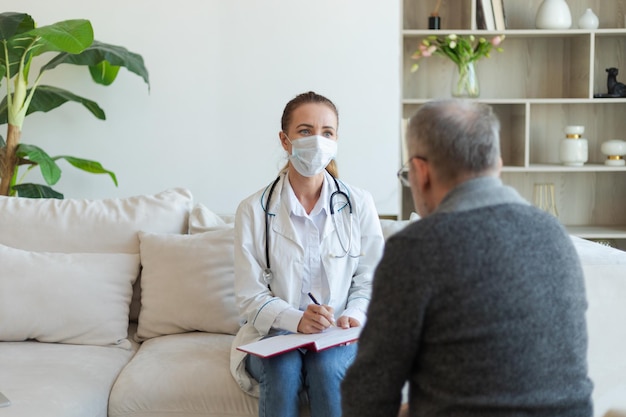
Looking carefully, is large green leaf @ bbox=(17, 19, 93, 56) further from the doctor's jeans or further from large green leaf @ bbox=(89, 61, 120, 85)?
the doctor's jeans

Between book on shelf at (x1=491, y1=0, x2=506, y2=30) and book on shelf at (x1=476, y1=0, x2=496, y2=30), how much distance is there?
14mm

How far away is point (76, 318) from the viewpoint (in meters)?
2.53

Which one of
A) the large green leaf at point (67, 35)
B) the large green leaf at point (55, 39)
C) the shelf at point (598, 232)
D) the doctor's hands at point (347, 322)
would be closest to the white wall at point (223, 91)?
the large green leaf at point (55, 39)

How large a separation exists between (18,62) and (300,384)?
1906mm

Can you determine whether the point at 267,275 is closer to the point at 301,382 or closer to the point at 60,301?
the point at 301,382

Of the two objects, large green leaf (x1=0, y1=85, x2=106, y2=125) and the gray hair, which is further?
large green leaf (x1=0, y1=85, x2=106, y2=125)

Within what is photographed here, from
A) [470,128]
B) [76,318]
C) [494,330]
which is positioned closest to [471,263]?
[494,330]

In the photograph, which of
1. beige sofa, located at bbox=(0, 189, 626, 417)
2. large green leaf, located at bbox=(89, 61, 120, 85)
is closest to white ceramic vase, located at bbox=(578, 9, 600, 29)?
beige sofa, located at bbox=(0, 189, 626, 417)

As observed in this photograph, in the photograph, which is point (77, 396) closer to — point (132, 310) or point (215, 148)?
point (132, 310)

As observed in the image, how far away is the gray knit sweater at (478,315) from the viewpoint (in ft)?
Answer: 3.81

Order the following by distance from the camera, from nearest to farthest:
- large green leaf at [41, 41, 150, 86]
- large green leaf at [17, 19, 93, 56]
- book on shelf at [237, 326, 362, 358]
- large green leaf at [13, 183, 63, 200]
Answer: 1. book on shelf at [237, 326, 362, 358]
2. large green leaf at [17, 19, 93, 56]
3. large green leaf at [41, 41, 150, 86]
4. large green leaf at [13, 183, 63, 200]

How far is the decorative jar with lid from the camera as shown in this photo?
4074mm

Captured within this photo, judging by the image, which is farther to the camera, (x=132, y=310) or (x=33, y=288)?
(x=132, y=310)

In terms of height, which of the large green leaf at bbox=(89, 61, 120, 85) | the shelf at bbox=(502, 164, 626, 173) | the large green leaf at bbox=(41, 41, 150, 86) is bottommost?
the shelf at bbox=(502, 164, 626, 173)
